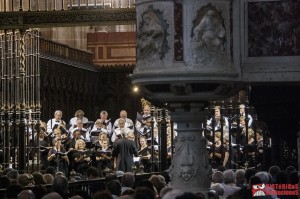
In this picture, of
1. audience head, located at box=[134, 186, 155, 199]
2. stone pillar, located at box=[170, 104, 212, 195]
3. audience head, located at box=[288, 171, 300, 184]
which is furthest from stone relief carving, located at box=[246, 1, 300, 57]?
audience head, located at box=[288, 171, 300, 184]

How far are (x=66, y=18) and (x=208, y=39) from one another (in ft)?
33.4

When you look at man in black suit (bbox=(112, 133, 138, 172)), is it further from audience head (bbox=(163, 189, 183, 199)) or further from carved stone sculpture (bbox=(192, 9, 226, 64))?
carved stone sculpture (bbox=(192, 9, 226, 64))

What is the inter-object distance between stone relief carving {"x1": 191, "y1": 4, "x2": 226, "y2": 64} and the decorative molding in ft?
31.5

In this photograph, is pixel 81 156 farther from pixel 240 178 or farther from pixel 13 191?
pixel 13 191

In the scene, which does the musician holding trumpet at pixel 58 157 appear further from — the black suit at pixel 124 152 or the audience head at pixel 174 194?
the audience head at pixel 174 194

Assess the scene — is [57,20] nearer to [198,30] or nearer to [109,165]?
[109,165]

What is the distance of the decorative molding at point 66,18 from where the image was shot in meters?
16.8

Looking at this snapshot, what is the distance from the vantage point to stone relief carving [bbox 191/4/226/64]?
7.06m

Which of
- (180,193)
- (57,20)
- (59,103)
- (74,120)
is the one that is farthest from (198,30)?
(59,103)

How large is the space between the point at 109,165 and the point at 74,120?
1.99 metres

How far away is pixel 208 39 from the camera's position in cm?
707

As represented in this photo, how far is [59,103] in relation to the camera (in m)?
29.5

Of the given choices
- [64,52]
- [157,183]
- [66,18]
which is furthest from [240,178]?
[64,52]

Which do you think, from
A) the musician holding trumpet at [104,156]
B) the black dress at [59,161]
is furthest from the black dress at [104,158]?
the black dress at [59,161]
